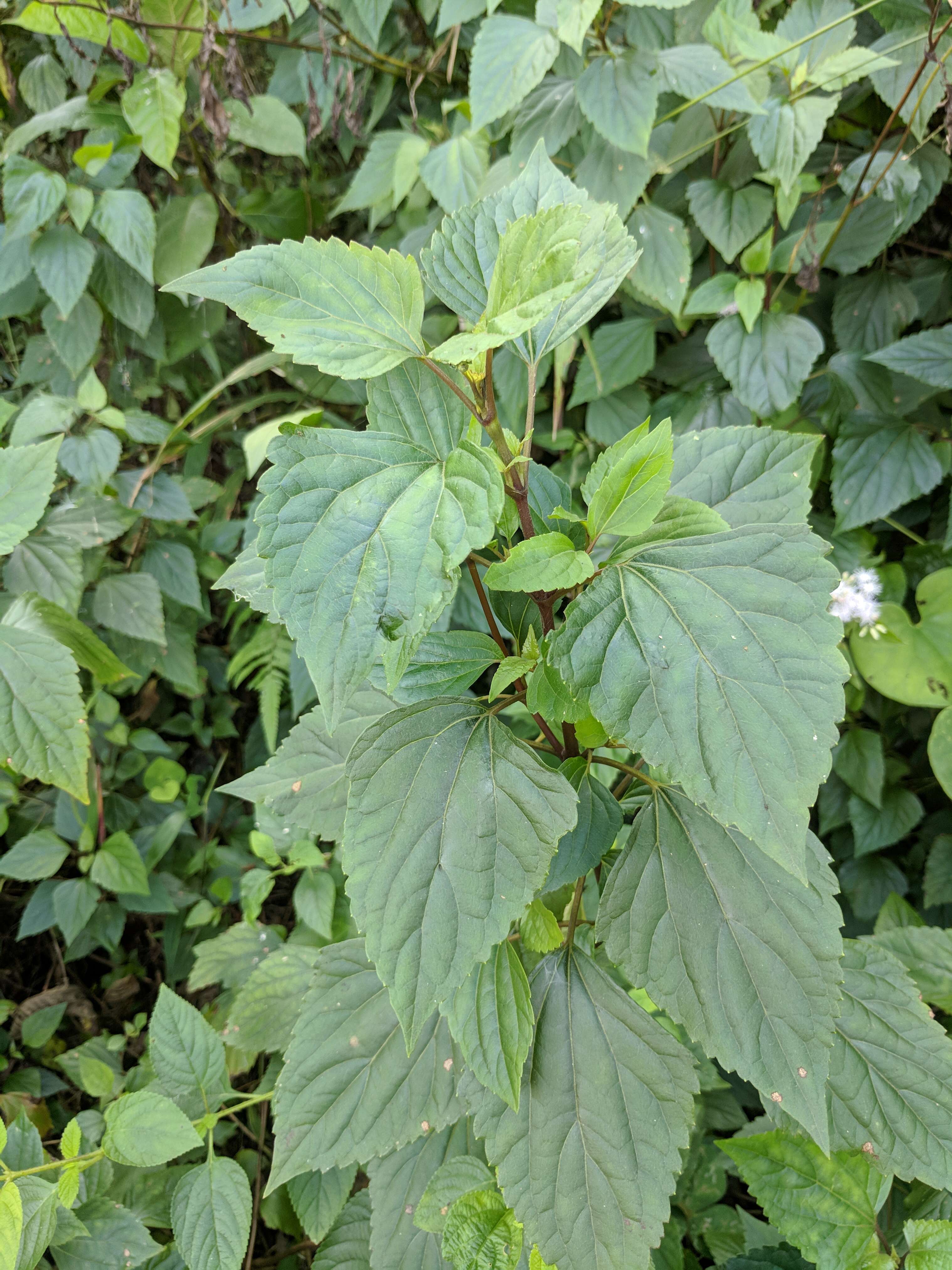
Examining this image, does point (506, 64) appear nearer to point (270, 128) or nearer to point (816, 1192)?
point (270, 128)

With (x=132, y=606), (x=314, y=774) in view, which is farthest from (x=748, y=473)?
(x=132, y=606)

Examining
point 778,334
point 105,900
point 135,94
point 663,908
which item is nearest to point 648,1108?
point 663,908

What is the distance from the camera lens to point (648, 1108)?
0.73m

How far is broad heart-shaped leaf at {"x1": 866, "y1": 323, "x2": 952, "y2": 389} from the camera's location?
53.6 inches

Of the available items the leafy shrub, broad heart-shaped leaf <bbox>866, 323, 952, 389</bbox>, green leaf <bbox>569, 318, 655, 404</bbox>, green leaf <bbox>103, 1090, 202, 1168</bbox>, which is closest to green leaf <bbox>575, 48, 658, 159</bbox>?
the leafy shrub

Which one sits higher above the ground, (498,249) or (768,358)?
(498,249)

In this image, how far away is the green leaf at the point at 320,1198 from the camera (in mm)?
1129

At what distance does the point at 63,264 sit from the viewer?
A: 1.67 m

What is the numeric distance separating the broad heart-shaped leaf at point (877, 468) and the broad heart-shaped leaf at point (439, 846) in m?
1.14

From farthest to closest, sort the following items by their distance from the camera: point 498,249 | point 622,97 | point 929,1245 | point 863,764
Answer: point 863,764
point 622,97
point 929,1245
point 498,249

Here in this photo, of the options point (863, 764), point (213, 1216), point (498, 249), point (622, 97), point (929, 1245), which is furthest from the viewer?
point (863, 764)

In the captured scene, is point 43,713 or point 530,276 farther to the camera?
point 43,713

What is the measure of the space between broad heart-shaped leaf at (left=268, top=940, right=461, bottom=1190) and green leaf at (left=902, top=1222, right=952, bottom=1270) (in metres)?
0.48

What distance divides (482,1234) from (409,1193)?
16 centimetres
